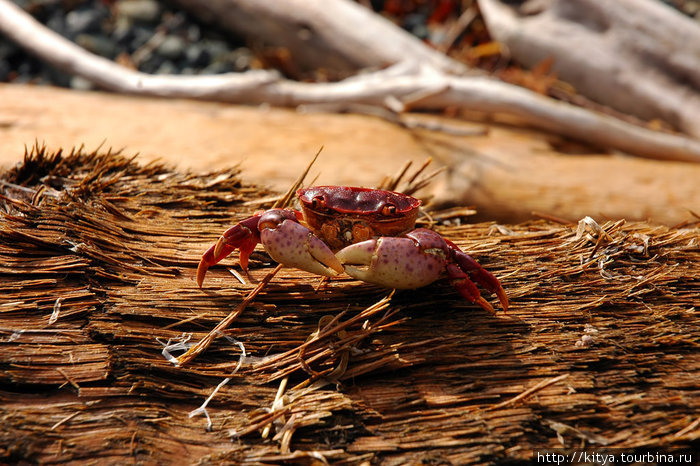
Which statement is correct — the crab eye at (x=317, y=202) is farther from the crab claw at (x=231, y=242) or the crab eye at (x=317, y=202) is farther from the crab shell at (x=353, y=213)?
the crab claw at (x=231, y=242)

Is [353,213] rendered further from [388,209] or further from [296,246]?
[296,246]

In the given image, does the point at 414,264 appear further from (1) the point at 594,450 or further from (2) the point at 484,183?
(2) the point at 484,183

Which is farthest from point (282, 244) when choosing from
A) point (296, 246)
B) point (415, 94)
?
point (415, 94)

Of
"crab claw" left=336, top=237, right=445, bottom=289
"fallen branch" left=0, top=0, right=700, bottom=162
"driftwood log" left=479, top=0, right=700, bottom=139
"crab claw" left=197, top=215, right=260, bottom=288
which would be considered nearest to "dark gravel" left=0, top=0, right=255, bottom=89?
"fallen branch" left=0, top=0, right=700, bottom=162

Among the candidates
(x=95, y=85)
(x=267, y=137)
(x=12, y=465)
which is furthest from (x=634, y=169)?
(x=95, y=85)

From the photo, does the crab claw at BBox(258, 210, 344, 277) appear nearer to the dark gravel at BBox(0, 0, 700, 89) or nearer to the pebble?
the dark gravel at BBox(0, 0, 700, 89)

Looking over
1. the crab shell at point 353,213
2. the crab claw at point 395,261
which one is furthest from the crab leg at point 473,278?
the crab shell at point 353,213
